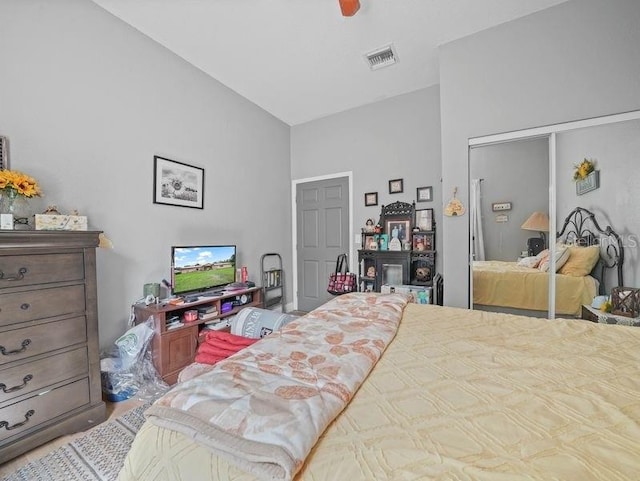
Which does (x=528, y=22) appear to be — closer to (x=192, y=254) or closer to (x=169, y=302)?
(x=192, y=254)

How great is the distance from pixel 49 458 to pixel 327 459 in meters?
1.81

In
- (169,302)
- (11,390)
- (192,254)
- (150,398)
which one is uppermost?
(192,254)

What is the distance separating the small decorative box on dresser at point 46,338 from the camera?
1.35 metres

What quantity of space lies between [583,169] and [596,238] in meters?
0.56

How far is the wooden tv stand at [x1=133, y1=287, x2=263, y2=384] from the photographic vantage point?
2107 millimetres

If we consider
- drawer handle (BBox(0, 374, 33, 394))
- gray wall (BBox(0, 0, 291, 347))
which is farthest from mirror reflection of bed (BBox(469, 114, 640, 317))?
drawer handle (BBox(0, 374, 33, 394))

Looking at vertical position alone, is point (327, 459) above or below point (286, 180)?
below

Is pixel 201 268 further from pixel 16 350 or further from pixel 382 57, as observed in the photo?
pixel 382 57

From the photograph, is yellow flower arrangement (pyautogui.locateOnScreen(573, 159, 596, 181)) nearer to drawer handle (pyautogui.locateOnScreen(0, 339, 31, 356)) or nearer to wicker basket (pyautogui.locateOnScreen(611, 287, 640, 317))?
wicker basket (pyautogui.locateOnScreen(611, 287, 640, 317))

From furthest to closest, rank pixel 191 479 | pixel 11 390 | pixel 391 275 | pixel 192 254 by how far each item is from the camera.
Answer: pixel 391 275 < pixel 192 254 < pixel 11 390 < pixel 191 479

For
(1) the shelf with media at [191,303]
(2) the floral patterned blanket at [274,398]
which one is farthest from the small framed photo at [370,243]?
(2) the floral patterned blanket at [274,398]

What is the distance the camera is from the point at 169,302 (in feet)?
7.57

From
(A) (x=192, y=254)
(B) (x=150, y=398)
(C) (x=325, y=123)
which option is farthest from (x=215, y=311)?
(C) (x=325, y=123)

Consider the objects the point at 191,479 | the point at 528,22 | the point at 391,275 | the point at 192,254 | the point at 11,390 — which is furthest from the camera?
the point at 391,275
